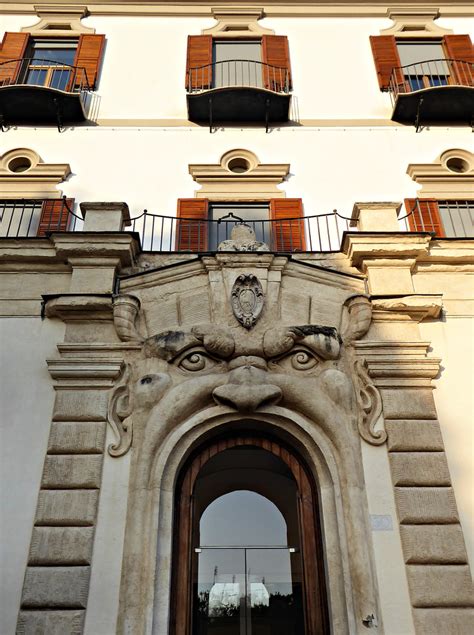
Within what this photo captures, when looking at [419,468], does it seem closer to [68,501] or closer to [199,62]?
[68,501]

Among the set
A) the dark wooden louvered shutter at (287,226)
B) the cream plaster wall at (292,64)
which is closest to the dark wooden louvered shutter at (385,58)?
the cream plaster wall at (292,64)

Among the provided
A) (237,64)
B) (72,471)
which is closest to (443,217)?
(237,64)

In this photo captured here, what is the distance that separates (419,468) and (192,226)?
20.0 ft

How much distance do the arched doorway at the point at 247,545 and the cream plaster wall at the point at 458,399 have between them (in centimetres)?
181

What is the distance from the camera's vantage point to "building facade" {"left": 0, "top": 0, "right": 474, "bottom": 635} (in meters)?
6.73

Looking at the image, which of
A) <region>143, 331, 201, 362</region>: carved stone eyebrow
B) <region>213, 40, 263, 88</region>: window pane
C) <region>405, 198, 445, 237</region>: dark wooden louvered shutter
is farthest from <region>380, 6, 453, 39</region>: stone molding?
<region>143, 331, 201, 362</region>: carved stone eyebrow

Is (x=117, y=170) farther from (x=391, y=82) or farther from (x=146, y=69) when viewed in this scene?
(x=391, y=82)

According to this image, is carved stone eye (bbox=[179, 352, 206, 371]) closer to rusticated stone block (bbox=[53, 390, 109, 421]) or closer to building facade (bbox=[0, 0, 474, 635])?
building facade (bbox=[0, 0, 474, 635])

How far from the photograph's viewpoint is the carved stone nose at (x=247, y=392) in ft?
24.8

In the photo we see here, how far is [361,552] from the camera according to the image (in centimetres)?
675

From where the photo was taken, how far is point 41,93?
12578mm

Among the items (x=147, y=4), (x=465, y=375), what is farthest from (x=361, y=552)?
(x=147, y=4)

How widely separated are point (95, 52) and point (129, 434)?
10.6 m

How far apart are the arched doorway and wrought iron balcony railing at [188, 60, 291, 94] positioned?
8.85 m
